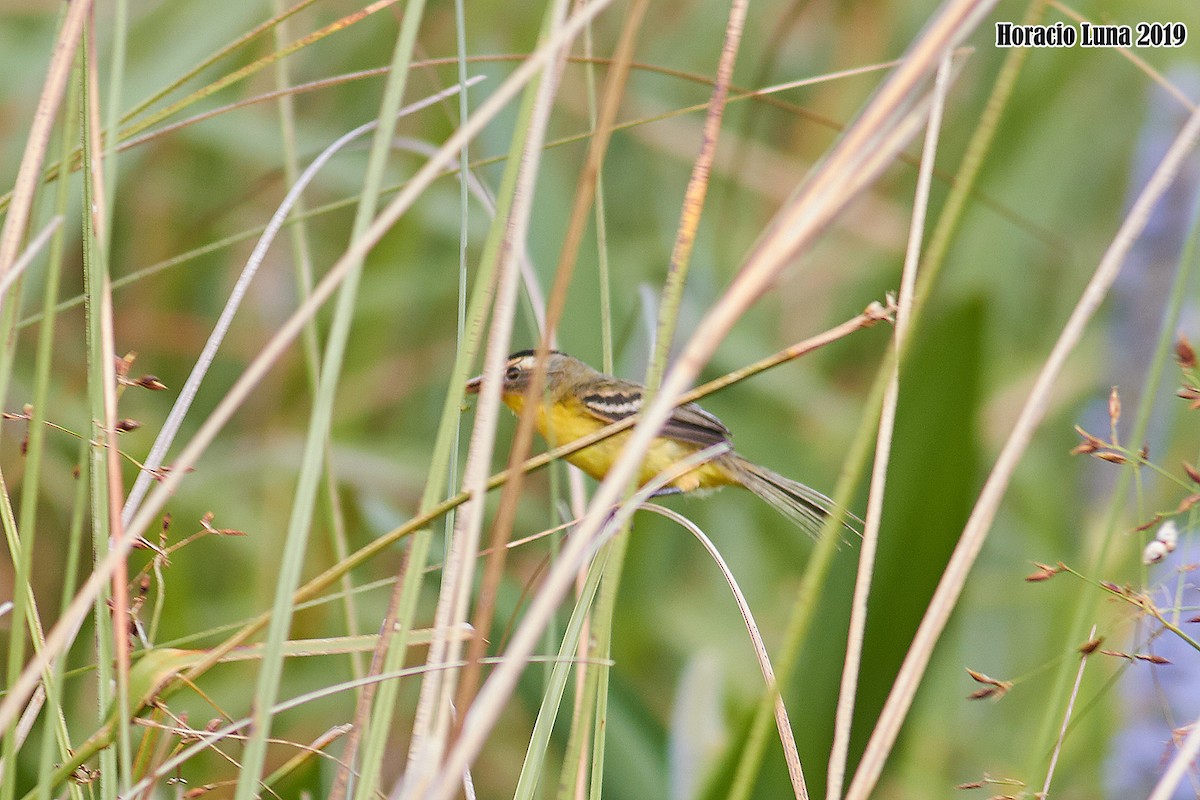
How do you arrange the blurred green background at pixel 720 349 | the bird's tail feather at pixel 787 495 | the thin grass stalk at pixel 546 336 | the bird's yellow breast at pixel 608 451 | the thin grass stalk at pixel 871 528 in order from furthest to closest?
the bird's yellow breast at pixel 608 451 → the bird's tail feather at pixel 787 495 → the blurred green background at pixel 720 349 → the thin grass stalk at pixel 871 528 → the thin grass stalk at pixel 546 336

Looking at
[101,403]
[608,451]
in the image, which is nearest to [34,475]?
[101,403]

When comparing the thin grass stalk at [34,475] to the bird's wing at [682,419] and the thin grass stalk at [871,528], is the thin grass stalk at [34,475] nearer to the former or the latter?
the thin grass stalk at [871,528]

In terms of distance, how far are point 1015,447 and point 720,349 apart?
177cm

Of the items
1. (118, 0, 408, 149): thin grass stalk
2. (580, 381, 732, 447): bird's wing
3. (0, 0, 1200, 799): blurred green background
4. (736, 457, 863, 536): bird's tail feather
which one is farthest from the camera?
(580, 381, 732, 447): bird's wing

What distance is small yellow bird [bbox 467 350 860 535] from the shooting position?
2102 millimetres

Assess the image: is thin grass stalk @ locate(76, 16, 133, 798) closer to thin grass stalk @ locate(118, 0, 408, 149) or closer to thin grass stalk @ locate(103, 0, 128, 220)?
thin grass stalk @ locate(103, 0, 128, 220)

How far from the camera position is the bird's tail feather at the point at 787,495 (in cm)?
203

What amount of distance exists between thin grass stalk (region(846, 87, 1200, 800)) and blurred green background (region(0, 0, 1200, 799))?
2.28 feet

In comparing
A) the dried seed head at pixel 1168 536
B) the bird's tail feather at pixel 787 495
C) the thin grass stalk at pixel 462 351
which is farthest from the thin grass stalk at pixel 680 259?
the bird's tail feather at pixel 787 495

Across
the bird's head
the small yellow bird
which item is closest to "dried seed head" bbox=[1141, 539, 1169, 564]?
the small yellow bird

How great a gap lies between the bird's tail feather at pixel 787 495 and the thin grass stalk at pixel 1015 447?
3.06ft

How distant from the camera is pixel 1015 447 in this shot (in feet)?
3.10

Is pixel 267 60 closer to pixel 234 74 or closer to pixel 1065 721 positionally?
pixel 234 74

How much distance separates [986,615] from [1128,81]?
1.82 metres
